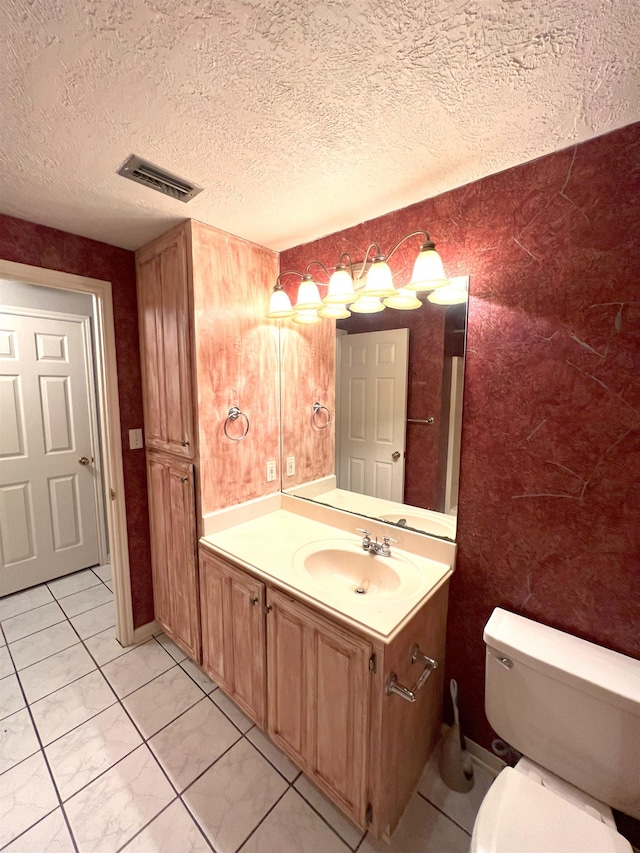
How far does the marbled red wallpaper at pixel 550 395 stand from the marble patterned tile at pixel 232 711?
38.6 inches

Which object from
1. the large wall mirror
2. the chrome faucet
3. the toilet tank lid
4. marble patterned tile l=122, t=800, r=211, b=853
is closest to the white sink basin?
the chrome faucet

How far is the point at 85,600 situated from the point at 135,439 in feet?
4.54

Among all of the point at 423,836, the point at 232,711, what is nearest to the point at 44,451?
the point at 232,711

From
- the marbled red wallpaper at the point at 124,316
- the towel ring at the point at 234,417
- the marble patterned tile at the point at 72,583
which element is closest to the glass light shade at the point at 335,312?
the towel ring at the point at 234,417

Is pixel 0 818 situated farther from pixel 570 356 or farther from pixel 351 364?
pixel 570 356

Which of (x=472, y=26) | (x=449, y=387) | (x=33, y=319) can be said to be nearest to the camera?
(x=472, y=26)

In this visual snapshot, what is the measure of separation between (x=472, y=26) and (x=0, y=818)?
2.67 m

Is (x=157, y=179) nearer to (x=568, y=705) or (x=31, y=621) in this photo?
(x=568, y=705)

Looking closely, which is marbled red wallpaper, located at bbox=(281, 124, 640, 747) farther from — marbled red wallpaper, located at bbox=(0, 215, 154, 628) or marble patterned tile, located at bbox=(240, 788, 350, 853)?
marbled red wallpaper, located at bbox=(0, 215, 154, 628)

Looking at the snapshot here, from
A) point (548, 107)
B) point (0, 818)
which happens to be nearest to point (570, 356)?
point (548, 107)

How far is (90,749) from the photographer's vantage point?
1.45m

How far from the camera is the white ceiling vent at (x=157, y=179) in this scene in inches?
44.8

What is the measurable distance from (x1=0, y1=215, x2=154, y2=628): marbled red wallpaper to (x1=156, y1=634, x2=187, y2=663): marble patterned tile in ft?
0.46

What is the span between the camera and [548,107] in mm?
905
